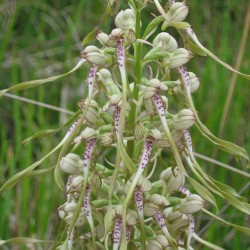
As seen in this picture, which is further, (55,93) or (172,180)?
(55,93)

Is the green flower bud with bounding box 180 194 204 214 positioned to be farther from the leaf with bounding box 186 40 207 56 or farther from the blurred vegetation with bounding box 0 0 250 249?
the blurred vegetation with bounding box 0 0 250 249

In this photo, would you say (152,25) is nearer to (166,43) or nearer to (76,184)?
(166,43)

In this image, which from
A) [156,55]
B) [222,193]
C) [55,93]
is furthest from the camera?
[55,93]

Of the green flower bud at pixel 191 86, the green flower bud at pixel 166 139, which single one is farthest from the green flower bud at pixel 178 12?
the green flower bud at pixel 166 139

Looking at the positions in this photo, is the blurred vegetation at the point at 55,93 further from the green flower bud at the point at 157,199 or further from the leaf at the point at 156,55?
the leaf at the point at 156,55

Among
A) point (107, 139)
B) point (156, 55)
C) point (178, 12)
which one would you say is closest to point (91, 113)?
point (107, 139)

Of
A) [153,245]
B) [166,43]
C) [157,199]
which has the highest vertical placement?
[166,43]

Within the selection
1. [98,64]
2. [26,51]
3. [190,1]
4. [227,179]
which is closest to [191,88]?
[98,64]
